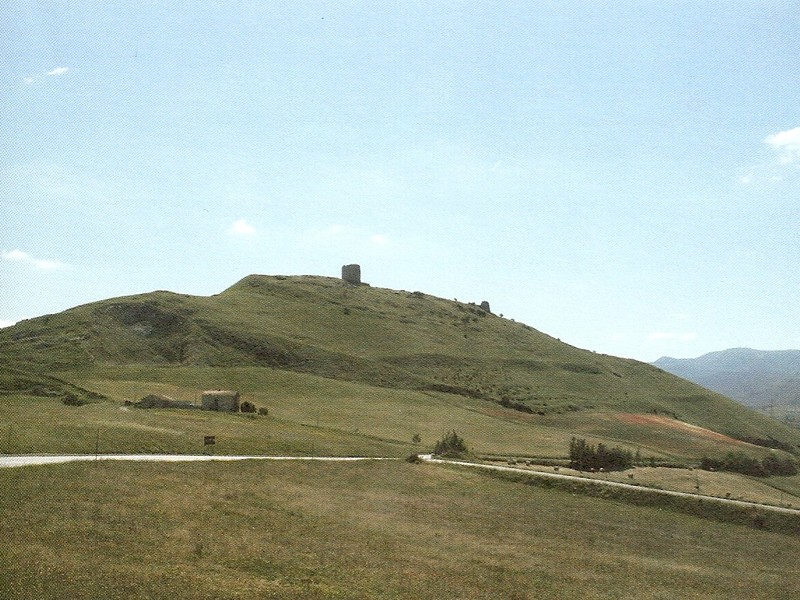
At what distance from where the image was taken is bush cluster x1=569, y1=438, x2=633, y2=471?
232 feet

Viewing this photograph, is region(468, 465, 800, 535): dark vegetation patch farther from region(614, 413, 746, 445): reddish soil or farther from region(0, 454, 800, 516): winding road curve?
region(614, 413, 746, 445): reddish soil

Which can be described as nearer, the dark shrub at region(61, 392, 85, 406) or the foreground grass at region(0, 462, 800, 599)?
the foreground grass at region(0, 462, 800, 599)

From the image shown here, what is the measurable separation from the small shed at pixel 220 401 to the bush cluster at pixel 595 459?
40.4 meters

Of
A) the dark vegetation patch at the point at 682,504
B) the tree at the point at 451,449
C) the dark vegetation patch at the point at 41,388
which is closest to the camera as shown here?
the dark vegetation patch at the point at 682,504

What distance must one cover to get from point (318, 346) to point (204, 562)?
113505mm

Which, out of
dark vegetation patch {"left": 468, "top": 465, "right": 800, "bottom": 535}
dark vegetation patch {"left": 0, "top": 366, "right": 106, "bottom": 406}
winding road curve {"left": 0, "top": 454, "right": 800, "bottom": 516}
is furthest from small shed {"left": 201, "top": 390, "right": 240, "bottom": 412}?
dark vegetation patch {"left": 468, "top": 465, "right": 800, "bottom": 535}

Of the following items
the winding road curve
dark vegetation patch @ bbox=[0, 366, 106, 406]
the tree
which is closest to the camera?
the winding road curve

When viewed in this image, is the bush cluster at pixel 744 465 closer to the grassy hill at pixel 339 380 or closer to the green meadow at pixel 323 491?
the green meadow at pixel 323 491

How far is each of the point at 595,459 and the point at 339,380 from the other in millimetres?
60478

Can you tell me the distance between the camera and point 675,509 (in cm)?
4866

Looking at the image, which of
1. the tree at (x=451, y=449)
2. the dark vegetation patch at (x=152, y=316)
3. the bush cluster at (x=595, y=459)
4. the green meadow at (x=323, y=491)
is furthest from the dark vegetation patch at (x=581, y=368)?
the tree at (x=451, y=449)

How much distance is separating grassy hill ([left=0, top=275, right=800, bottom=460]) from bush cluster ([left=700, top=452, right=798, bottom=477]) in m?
4.72

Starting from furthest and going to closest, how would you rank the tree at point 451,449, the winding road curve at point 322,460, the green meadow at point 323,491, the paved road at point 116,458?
the tree at point 451,449
the winding road curve at point 322,460
the paved road at point 116,458
the green meadow at point 323,491

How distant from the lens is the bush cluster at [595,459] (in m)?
70.8
